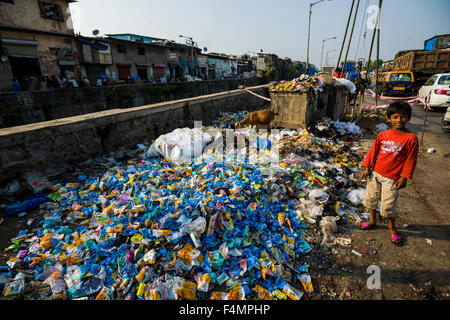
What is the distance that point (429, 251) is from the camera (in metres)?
2.59

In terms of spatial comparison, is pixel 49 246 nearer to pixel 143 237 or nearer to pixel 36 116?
pixel 143 237

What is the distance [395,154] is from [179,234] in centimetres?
265

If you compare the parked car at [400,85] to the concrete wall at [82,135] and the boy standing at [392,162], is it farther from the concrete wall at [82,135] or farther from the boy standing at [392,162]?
the boy standing at [392,162]

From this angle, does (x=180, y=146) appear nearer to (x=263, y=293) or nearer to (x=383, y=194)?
(x=263, y=293)

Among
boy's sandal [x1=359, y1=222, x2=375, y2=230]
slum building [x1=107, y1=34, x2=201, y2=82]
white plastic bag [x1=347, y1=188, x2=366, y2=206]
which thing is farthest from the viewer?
slum building [x1=107, y1=34, x2=201, y2=82]

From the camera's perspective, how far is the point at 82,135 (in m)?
4.23

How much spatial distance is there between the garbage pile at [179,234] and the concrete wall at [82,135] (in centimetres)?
62

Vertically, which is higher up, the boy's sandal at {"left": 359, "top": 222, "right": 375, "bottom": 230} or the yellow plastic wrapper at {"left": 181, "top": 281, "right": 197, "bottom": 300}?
the yellow plastic wrapper at {"left": 181, "top": 281, "right": 197, "bottom": 300}

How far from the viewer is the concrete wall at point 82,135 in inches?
131

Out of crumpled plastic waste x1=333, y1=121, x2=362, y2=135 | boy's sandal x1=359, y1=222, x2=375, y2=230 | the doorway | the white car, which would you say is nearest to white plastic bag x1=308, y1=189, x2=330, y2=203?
boy's sandal x1=359, y1=222, x2=375, y2=230

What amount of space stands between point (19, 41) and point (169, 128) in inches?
547

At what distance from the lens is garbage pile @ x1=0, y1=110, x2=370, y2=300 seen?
2.08 metres

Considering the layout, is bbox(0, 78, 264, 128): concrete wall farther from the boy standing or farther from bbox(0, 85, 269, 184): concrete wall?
the boy standing
